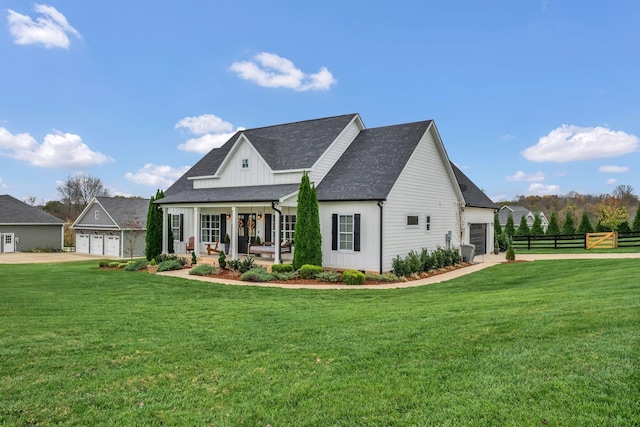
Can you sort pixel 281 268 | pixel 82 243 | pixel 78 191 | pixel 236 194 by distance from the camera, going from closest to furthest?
pixel 281 268
pixel 236 194
pixel 82 243
pixel 78 191

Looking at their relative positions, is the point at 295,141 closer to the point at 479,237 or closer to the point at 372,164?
the point at 372,164

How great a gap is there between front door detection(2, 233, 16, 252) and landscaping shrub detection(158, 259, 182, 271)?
27038mm

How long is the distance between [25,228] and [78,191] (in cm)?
2851

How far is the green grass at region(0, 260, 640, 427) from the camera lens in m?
3.65

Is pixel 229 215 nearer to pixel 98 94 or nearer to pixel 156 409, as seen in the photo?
pixel 98 94

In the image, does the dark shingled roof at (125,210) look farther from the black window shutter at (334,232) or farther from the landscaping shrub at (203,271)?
the black window shutter at (334,232)

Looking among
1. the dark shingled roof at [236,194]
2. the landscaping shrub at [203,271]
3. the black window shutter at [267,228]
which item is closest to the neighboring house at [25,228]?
the dark shingled roof at [236,194]

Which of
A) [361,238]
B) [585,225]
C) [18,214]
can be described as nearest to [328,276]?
[361,238]

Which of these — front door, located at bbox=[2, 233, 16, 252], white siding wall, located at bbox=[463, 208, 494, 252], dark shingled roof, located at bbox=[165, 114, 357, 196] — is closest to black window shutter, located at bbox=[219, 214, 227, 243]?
dark shingled roof, located at bbox=[165, 114, 357, 196]

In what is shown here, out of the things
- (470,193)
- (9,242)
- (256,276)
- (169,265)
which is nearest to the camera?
(256,276)

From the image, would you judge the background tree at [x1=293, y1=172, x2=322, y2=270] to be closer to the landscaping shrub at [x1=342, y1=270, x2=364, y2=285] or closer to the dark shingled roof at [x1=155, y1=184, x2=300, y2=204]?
the dark shingled roof at [x1=155, y1=184, x2=300, y2=204]

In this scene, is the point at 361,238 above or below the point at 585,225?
below

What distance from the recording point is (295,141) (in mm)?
21250

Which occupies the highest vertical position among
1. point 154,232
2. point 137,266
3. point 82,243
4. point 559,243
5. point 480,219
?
point 480,219
